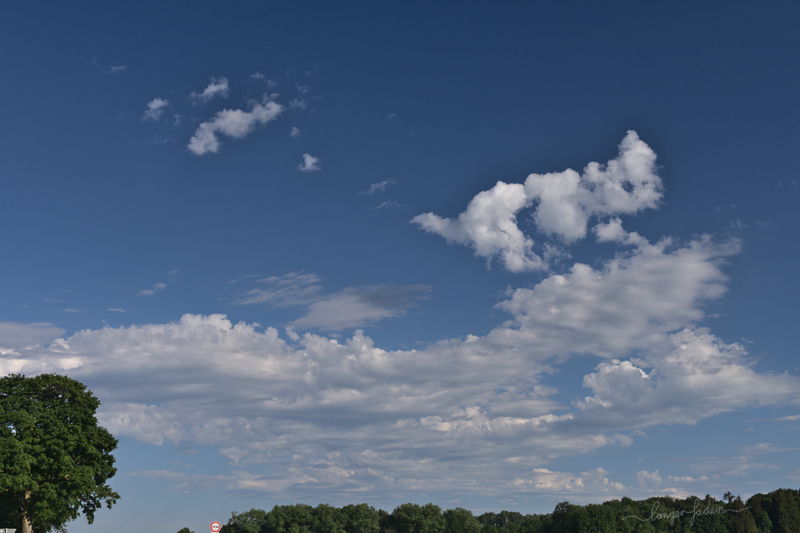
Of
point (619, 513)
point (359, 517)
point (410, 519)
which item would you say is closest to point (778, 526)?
point (619, 513)

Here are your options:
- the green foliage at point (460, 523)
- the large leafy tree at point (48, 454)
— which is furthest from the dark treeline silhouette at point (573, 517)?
the large leafy tree at point (48, 454)

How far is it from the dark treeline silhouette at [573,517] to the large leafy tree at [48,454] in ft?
340

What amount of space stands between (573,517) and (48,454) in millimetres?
126779

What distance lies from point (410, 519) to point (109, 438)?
391 ft


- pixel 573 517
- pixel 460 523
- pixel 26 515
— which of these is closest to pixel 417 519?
pixel 460 523

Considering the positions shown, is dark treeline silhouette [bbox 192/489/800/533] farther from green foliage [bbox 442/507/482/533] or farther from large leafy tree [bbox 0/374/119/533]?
large leafy tree [bbox 0/374/119/533]

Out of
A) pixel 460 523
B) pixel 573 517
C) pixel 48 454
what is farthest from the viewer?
pixel 460 523

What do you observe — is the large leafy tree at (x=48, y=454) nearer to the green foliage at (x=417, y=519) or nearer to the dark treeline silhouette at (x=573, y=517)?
the dark treeline silhouette at (x=573, y=517)

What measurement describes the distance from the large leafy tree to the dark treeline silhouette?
104 meters

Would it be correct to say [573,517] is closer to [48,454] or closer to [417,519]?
[417,519]

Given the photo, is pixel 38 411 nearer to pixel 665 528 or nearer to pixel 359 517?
pixel 359 517

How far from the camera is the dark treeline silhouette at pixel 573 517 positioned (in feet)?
549

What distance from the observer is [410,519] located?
18225cm

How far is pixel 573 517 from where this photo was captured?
159 metres
